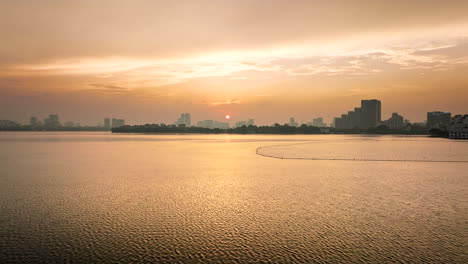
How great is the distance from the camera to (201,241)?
18188mm

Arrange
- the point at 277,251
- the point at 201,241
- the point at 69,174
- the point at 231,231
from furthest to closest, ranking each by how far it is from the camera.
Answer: the point at 69,174 < the point at 231,231 < the point at 201,241 < the point at 277,251

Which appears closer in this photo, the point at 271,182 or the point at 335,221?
the point at 335,221

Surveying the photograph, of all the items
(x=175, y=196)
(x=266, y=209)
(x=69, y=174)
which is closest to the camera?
(x=266, y=209)

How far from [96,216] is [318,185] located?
23.6 metres

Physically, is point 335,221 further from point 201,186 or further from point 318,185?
point 201,186

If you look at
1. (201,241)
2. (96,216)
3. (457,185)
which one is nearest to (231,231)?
(201,241)

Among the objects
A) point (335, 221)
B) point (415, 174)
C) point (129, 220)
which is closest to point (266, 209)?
point (335, 221)

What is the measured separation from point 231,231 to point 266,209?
615cm

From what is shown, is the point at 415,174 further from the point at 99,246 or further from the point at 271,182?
the point at 99,246

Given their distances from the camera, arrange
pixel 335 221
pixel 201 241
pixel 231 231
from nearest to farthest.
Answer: pixel 201 241 → pixel 231 231 → pixel 335 221

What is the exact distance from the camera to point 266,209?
25.4 meters

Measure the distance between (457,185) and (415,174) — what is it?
9.52 meters

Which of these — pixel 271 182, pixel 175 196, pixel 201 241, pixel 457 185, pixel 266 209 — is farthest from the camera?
pixel 271 182

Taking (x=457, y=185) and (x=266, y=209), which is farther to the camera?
(x=457, y=185)
